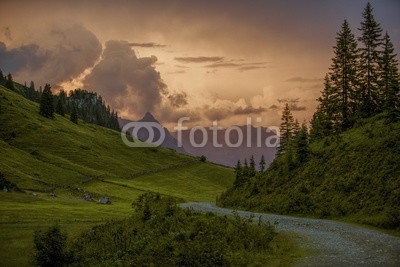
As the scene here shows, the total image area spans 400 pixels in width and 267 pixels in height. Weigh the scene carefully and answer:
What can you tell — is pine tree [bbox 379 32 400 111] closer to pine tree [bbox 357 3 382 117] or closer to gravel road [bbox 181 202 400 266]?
pine tree [bbox 357 3 382 117]

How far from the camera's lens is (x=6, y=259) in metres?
29.8

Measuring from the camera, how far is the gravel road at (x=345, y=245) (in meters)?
18.6

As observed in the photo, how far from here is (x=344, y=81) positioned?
65375 mm

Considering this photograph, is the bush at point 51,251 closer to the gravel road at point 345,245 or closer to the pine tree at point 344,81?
the gravel road at point 345,245

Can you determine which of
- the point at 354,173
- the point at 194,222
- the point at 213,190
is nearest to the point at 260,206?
the point at 354,173

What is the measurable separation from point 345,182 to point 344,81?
96.8 feet

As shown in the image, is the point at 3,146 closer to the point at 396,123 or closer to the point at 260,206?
the point at 260,206

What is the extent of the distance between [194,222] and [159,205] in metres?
9.33

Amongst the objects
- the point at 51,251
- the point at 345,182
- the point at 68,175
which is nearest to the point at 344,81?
the point at 345,182

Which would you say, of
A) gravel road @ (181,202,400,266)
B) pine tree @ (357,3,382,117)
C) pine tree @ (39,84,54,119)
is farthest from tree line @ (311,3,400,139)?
pine tree @ (39,84,54,119)

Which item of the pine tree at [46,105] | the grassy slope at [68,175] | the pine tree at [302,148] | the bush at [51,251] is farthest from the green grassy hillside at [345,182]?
the pine tree at [46,105]

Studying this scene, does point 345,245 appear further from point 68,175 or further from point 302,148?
point 68,175

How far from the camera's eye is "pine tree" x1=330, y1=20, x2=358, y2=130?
65125mm

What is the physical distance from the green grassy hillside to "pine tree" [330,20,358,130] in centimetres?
611
